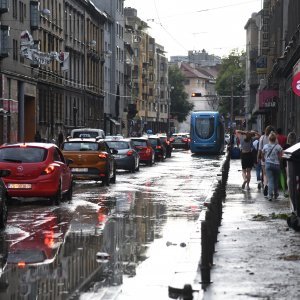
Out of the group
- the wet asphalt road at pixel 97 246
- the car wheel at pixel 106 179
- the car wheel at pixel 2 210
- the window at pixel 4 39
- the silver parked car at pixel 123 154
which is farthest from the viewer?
the window at pixel 4 39

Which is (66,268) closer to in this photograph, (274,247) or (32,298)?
(32,298)

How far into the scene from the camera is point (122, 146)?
4353 cm

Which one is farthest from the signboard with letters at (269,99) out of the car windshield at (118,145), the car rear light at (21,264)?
the car rear light at (21,264)

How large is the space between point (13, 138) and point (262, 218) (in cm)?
4411

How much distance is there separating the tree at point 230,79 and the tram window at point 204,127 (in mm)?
98868

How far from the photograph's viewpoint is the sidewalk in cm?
1026

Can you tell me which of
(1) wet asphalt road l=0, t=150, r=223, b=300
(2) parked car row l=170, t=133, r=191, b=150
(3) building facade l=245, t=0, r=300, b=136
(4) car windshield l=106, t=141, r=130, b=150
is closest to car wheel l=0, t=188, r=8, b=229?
(1) wet asphalt road l=0, t=150, r=223, b=300

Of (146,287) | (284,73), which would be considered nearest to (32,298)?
(146,287)

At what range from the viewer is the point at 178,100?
186500 millimetres

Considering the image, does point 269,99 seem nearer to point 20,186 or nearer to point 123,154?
point 123,154

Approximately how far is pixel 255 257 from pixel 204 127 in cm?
6310

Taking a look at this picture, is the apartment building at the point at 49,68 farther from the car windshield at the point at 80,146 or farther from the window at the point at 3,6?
the car windshield at the point at 80,146

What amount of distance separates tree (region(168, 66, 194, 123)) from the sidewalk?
535 ft

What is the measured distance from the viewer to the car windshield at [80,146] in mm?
32688
